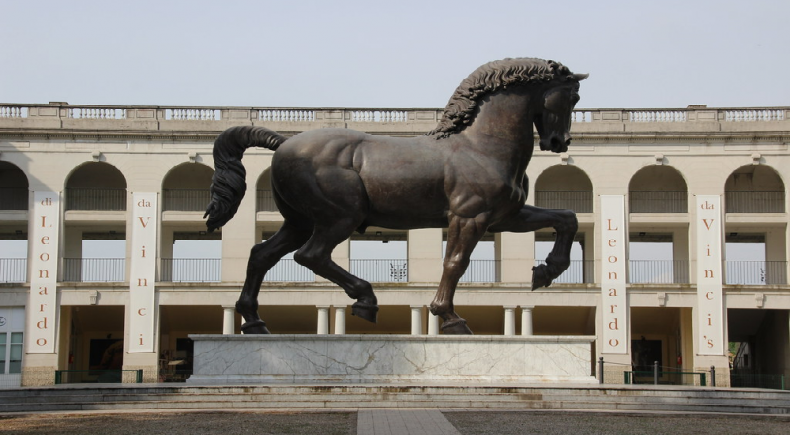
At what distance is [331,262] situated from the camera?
16.4 meters

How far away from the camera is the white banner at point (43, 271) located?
4800 cm

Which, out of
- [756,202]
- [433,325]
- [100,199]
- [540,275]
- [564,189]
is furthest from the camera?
[564,189]

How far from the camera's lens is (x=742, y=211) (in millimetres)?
51406

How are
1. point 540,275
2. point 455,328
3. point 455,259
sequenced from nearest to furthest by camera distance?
point 455,259 < point 455,328 < point 540,275

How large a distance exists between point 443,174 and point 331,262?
79.4 inches

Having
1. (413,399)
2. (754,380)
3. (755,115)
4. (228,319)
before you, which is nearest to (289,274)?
(228,319)

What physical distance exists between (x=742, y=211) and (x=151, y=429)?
4275 cm

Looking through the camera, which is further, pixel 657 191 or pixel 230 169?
pixel 657 191

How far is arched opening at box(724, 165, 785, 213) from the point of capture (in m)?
51.2

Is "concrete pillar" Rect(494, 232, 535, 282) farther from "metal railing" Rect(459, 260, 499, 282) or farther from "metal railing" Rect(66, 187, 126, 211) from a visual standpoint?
"metal railing" Rect(66, 187, 126, 211)

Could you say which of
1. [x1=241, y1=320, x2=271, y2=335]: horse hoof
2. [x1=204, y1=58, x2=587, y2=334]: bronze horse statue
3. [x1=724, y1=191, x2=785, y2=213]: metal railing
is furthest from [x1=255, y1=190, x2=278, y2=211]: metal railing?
[x1=204, y1=58, x2=587, y2=334]: bronze horse statue

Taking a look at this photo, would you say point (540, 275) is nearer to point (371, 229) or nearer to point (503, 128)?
point (503, 128)

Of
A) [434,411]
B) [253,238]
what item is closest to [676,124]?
[253,238]

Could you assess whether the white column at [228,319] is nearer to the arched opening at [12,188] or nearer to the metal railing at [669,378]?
the arched opening at [12,188]
